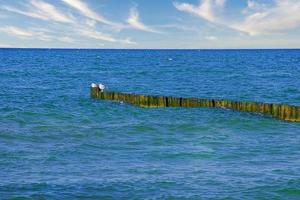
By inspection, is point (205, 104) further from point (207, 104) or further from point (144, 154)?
point (144, 154)

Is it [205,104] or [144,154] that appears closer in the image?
[144,154]

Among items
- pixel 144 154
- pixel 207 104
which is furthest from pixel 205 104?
pixel 144 154

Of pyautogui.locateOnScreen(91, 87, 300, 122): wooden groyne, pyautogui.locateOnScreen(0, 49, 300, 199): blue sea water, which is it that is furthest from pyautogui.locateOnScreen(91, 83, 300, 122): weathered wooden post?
pyautogui.locateOnScreen(0, 49, 300, 199): blue sea water

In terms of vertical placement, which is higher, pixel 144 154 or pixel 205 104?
pixel 205 104

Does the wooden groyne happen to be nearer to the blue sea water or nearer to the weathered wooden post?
the weathered wooden post

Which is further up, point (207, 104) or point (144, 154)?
point (207, 104)

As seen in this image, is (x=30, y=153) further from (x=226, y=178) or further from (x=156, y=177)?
(x=226, y=178)

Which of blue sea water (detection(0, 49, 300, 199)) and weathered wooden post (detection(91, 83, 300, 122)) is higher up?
weathered wooden post (detection(91, 83, 300, 122))

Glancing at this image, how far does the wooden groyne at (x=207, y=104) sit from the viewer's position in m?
31.1

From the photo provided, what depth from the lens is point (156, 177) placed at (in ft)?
58.0

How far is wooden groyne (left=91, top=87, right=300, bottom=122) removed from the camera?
31.1 meters

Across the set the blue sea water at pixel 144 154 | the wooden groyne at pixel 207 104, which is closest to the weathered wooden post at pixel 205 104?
the wooden groyne at pixel 207 104

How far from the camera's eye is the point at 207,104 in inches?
1438

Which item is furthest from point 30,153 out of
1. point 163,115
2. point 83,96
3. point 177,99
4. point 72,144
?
point 83,96
